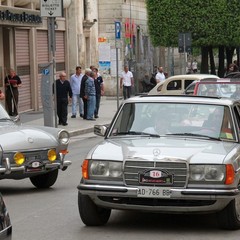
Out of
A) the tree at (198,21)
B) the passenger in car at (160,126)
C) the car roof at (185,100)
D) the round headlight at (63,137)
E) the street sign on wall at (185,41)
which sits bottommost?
the round headlight at (63,137)

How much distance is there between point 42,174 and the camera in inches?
492

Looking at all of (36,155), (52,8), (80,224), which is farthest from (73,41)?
(80,224)

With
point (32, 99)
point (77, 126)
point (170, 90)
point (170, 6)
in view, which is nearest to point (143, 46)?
point (170, 6)

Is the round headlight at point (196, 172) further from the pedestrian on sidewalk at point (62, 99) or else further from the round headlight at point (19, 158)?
the pedestrian on sidewalk at point (62, 99)

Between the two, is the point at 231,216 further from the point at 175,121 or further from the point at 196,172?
the point at 175,121

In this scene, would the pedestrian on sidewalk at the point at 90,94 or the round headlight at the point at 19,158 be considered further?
the pedestrian on sidewalk at the point at 90,94

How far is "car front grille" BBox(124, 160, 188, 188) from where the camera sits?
8562 mm

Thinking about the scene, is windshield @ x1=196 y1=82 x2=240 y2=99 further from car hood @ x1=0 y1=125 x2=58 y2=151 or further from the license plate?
the license plate

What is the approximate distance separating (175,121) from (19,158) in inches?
113

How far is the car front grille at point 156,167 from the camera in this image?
856 cm

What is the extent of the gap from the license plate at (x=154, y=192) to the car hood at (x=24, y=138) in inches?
132

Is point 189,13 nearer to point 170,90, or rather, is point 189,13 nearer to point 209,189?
point 170,90

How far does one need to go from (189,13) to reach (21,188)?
36.0 m

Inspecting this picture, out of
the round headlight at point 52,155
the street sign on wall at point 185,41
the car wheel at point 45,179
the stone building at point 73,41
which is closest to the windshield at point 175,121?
the round headlight at point 52,155
